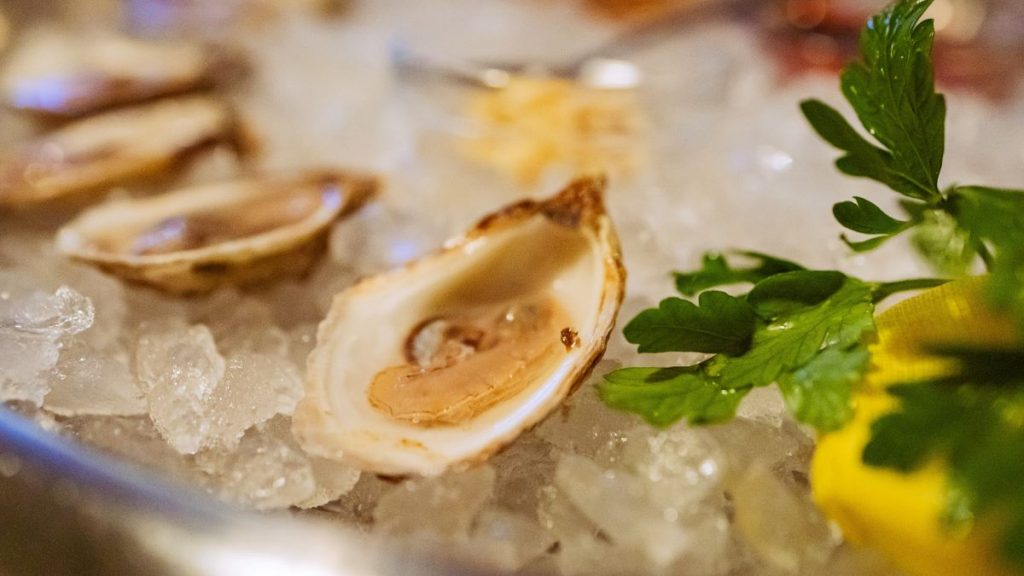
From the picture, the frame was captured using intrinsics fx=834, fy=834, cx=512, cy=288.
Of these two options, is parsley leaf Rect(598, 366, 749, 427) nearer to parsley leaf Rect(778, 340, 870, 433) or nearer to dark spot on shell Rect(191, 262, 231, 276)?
parsley leaf Rect(778, 340, 870, 433)

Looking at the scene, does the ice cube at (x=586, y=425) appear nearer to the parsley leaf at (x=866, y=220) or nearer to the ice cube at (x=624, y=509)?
the ice cube at (x=624, y=509)

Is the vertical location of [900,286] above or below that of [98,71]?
above

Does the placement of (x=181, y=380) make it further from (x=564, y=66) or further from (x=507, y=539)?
(x=564, y=66)

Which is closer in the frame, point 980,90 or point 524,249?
point 524,249

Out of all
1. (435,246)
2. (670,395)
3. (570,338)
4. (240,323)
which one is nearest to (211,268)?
(240,323)

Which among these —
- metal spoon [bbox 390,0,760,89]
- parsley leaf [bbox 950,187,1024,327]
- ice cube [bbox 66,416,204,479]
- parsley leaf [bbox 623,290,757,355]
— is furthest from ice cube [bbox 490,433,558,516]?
metal spoon [bbox 390,0,760,89]

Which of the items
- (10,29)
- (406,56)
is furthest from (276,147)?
(10,29)

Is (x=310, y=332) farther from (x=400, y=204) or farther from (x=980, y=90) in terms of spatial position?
(x=980, y=90)
